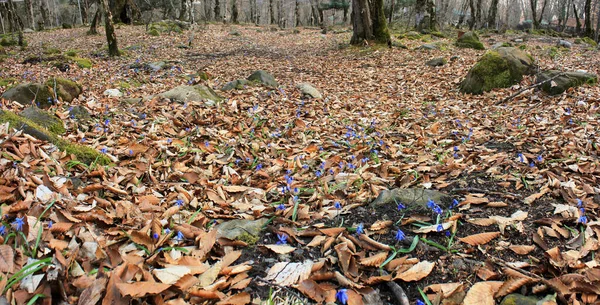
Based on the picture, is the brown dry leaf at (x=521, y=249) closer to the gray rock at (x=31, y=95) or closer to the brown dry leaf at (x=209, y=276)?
the brown dry leaf at (x=209, y=276)

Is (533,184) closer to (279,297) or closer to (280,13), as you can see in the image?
(279,297)

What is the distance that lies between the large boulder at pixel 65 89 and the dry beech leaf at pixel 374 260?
219 inches

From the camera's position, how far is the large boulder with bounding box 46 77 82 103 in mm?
5766

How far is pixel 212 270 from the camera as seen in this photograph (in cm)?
215

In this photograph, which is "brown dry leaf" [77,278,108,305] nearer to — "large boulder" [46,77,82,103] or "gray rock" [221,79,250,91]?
"large boulder" [46,77,82,103]

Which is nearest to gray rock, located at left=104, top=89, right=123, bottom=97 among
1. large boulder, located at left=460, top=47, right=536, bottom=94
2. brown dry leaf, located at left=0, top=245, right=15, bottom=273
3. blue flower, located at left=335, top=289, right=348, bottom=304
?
brown dry leaf, located at left=0, top=245, right=15, bottom=273

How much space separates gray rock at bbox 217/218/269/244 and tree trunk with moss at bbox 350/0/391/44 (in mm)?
12176

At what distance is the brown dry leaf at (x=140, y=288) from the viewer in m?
1.79

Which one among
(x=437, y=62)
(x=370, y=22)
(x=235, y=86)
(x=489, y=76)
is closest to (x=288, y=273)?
(x=235, y=86)

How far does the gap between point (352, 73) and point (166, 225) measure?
8.54 meters

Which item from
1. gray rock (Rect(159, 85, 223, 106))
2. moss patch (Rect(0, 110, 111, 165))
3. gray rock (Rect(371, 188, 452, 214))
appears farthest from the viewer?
gray rock (Rect(159, 85, 223, 106))

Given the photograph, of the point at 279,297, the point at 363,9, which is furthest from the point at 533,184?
the point at 363,9

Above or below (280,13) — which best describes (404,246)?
below

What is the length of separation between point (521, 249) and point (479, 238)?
0.81ft
